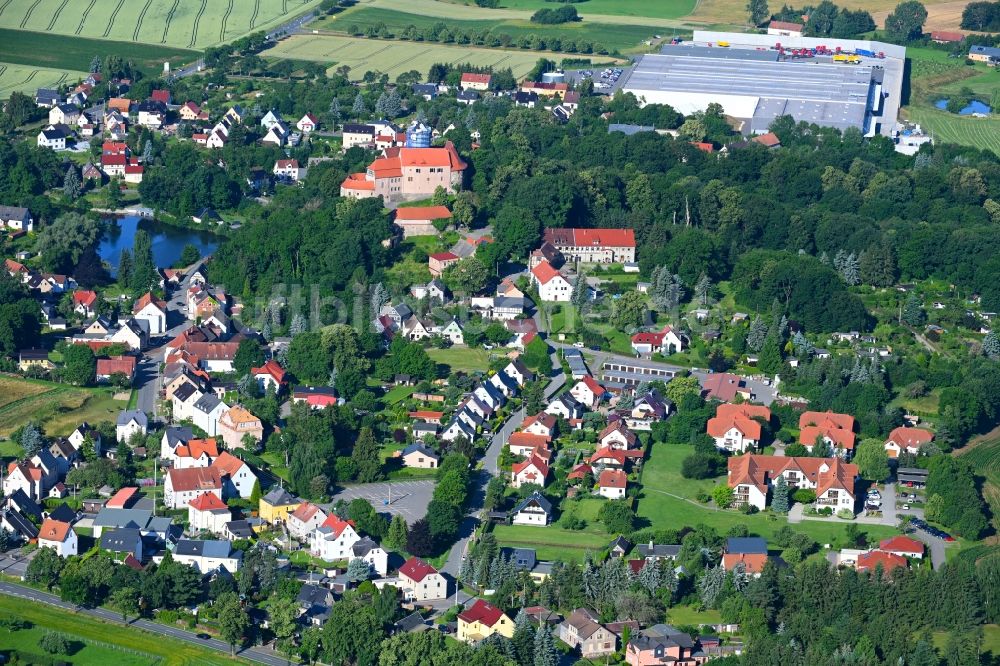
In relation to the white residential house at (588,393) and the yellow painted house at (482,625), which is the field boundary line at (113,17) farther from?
the yellow painted house at (482,625)

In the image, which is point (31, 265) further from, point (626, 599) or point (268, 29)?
point (268, 29)

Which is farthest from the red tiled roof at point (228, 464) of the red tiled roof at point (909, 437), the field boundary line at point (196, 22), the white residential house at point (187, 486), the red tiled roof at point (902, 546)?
the field boundary line at point (196, 22)

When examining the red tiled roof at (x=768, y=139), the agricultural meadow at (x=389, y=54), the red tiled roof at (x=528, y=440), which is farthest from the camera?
the agricultural meadow at (x=389, y=54)

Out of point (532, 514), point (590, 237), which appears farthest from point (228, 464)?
point (590, 237)

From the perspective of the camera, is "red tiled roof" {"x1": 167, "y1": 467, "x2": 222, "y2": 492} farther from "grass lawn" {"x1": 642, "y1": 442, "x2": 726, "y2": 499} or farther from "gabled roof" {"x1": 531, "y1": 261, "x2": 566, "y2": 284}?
"gabled roof" {"x1": 531, "y1": 261, "x2": 566, "y2": 284}

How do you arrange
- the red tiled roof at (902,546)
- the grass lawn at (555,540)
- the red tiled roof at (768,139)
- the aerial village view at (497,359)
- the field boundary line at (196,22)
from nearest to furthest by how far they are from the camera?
the aerial village view at (497,359) < the grass lawn at (555,540) < the red tiled roof at (902,546) < the red tiled roof at (768,139) < the field boundary line at (196,22)

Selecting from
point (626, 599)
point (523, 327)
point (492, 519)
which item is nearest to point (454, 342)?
point (523, 327)
